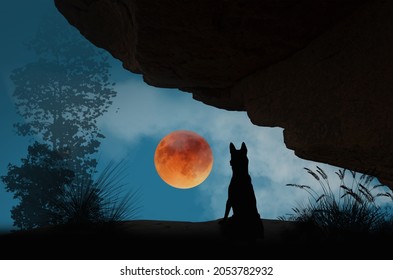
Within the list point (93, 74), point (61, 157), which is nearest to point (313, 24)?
point (61, 157)

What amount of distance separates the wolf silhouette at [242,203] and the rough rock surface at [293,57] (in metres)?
0.65

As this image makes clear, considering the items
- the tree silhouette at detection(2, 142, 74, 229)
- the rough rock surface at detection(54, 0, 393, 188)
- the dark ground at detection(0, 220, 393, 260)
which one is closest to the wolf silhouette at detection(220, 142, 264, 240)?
the dark ground at detection(0, 220, 393, 260)

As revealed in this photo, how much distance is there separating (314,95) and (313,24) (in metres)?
0.71

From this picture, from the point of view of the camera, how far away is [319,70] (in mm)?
3715

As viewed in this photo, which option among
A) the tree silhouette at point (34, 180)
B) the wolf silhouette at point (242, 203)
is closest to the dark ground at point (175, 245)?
the wolf silhouette at point (242, 203)

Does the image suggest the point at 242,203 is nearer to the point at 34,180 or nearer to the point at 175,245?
the point at 175,245

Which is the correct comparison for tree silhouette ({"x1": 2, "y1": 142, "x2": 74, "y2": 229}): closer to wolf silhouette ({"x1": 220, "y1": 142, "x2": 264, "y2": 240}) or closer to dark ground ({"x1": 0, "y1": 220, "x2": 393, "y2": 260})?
dark ground ({"x1": 0, "y1": 220, "x2": 393, "y2": 260})

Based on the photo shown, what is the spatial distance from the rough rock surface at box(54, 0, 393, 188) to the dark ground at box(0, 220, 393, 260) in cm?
92

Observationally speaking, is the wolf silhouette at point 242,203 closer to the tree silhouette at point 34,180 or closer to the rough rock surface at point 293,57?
the rough rock surface at point 293,57

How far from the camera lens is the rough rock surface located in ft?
10.6

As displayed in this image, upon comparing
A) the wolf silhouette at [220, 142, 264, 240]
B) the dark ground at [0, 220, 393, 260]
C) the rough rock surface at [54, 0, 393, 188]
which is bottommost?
the dark ground at [0, 220, 393, 260]

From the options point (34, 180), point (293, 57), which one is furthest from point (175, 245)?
point (34, 180)

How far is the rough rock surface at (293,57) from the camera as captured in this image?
3.23 m

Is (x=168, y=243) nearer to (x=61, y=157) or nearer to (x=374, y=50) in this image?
(x=374, y=50)
